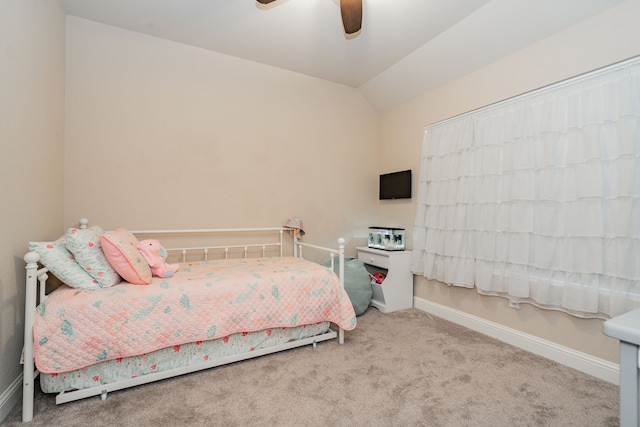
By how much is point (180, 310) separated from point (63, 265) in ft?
2.11

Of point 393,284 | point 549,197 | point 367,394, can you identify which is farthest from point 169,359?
point 549,197

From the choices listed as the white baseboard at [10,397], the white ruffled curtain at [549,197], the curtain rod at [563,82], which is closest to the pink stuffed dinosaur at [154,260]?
the white baseboard at [10,397]

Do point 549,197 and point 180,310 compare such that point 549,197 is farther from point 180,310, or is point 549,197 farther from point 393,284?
point 180,310

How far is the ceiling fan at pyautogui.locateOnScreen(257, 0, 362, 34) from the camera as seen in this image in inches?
67.4

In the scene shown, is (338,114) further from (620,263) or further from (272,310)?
(620,263)

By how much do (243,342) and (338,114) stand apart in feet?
8.59

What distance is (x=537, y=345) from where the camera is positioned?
2.15m

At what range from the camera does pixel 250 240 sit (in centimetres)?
303

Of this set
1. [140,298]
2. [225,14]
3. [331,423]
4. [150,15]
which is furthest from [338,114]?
[331,423]

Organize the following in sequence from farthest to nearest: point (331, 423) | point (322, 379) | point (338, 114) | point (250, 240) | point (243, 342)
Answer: point (338, 114) → point (250, 240) → point (243, 342) → point (322, 379) → point (331, 423)

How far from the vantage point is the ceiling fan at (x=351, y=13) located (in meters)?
1.71

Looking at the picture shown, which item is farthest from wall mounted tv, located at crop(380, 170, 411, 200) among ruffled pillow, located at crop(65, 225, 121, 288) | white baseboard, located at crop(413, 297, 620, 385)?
ruffled pillow, located at crop(65, 225, 121, 288)

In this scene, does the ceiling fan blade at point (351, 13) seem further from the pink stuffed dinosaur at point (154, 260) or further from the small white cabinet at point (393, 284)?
the small white cabinet at point (393, 284)

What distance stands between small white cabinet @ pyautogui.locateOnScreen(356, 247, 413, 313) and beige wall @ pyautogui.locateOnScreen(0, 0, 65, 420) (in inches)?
105
